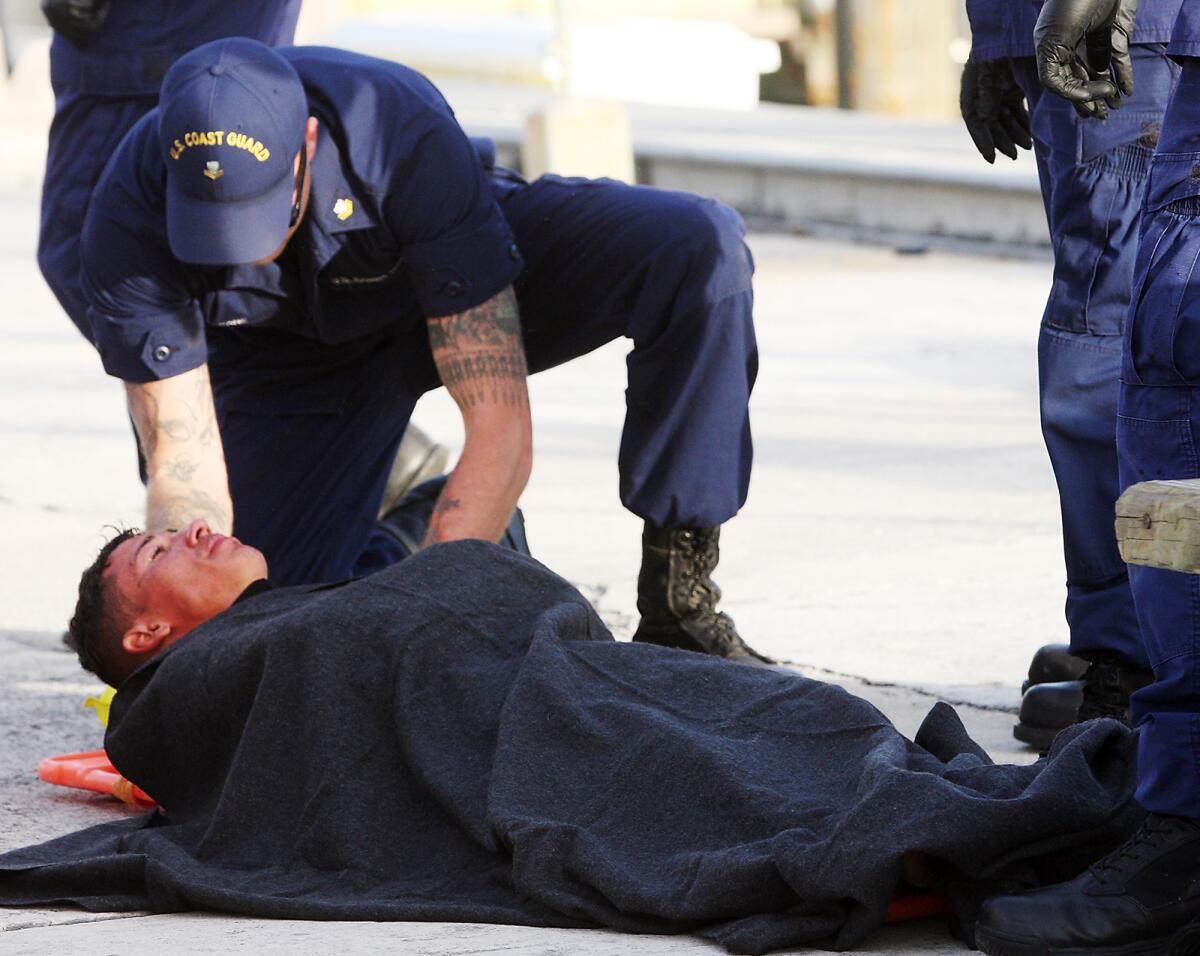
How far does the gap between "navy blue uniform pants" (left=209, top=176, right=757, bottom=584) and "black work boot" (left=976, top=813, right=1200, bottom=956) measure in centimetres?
164

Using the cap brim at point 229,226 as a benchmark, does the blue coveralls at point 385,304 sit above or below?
below

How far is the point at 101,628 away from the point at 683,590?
3.61 ft

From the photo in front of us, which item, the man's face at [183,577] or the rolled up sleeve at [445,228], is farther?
the rolled up sleeve at [445,228]

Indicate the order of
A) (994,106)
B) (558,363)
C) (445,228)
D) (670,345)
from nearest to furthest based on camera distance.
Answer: (994,106) < (445,228) < (670,345) < (558,363)

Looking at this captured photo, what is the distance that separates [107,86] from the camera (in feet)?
14.5

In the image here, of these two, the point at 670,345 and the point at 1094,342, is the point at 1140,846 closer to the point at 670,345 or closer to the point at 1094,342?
the point at 1094,342

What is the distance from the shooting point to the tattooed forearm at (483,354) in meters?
3.54

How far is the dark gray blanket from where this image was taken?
2326 mm

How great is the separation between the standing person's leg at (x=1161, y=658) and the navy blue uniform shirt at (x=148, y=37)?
2591 millimetres

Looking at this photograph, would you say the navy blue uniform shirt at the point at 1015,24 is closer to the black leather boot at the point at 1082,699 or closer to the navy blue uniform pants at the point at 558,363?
the navy blue uniform pants at the point at 558,363

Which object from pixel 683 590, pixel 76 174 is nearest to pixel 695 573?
pixel 683 590

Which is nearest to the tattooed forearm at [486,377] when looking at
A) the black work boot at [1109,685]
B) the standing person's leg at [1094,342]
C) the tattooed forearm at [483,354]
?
the tattooed forearm at [483,354]

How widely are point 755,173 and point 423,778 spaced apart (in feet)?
28.3

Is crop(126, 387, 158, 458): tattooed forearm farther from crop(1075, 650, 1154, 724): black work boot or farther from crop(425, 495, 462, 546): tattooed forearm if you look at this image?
crop(1075, 650, 1154, 724): black work boot
